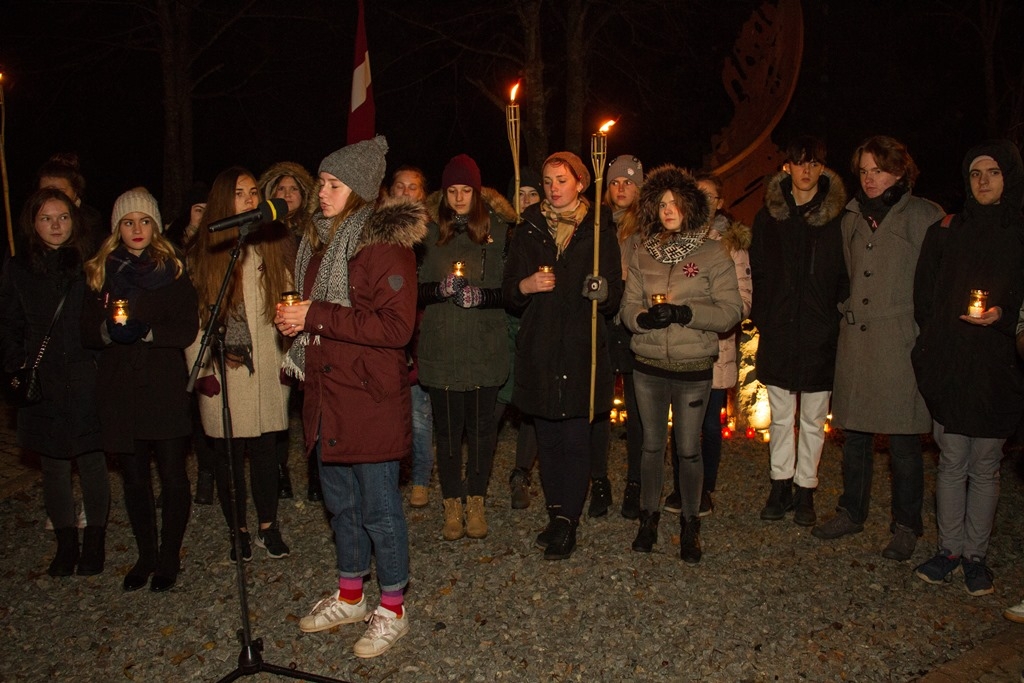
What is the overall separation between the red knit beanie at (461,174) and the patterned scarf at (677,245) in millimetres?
1243

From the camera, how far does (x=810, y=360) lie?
607 cm

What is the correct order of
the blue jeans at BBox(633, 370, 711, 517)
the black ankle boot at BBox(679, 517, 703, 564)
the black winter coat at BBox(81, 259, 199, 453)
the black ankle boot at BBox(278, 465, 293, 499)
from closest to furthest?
the black winter coat at BBox(81, 259, 199, 453)
the blue jeans at BBox(633, 370, 711, 517)
the black ankle boot at BBox(679, 517, 703, 564)
the black ankle boot at BBox(278, 465, 293, 499)

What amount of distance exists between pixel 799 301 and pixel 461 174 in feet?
7.92

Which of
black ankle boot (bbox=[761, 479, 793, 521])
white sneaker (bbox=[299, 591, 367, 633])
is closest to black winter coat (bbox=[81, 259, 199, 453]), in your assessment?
white sneaker (bbox=[299, 591, 367, 633])

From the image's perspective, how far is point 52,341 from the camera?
535 centimetres

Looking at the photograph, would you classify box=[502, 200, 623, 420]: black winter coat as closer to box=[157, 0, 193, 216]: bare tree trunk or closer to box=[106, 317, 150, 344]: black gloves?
box=[106, 317, 150, 344]: black gloves

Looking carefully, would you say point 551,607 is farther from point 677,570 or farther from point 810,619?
point 810,619

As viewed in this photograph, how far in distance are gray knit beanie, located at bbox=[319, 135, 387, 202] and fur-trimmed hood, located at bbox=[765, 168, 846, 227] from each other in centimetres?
299

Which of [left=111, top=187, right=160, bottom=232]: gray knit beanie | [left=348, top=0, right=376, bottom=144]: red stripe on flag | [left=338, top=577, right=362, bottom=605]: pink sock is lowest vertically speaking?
[left=338, top=577, right=362, bottom=605]: pink sock

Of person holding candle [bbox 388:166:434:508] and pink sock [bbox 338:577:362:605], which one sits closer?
pink sock [bbox 338:577:362:605]

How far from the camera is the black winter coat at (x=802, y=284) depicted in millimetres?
5965

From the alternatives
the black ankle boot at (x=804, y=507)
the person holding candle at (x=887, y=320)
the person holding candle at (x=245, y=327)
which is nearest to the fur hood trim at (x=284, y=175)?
the person holding candle at (x=245, y=327)

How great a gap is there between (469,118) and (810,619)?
43.9ft

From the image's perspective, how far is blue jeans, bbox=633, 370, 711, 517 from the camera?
5.53 m
